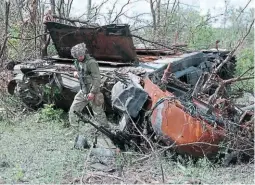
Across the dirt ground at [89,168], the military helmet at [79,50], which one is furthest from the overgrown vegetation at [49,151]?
the military helmet at [79,50]

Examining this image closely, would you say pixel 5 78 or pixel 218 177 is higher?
pixel 5 78

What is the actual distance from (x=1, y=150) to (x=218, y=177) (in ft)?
10.0

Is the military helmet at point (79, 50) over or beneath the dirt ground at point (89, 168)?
over

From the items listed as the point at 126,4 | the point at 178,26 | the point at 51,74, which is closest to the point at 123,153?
the point at 51,74

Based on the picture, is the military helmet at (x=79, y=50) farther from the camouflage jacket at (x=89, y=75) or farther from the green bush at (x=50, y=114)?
the green bush at (x=50, y=114)

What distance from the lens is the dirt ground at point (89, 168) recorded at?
17.6 ft

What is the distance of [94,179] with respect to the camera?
5.40m

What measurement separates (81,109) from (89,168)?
207 cm

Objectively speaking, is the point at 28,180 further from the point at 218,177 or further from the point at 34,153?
the point at 218,177

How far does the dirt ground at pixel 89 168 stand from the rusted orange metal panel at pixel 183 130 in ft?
0.64

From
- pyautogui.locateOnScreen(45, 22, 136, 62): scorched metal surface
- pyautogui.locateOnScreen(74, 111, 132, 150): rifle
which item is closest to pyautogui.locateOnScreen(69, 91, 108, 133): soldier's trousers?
pyautogui.locateOnScreen(74, 111, 132, 150): rifle

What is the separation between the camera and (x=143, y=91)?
6.55 metres

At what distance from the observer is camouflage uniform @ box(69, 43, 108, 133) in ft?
23.7

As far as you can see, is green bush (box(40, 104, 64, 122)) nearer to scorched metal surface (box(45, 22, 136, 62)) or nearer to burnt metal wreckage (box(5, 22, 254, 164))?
burnt metal wreckage (box(5, 22, 254, 164))
